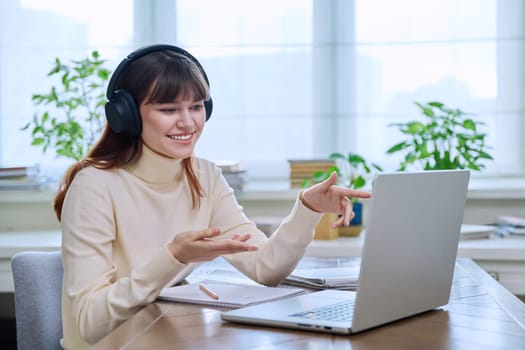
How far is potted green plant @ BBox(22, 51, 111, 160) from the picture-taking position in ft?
9.84

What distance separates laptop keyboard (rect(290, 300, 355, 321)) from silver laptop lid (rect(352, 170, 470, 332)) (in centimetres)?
7

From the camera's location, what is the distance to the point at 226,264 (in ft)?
6.76

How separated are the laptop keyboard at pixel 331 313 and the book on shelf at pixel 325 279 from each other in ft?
0.78

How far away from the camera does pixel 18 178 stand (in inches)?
118

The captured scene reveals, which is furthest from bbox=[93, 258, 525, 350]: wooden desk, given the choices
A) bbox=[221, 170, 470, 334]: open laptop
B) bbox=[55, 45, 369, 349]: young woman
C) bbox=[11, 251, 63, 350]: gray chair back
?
bbox=[11, 251, 63, 350]: gray chair back

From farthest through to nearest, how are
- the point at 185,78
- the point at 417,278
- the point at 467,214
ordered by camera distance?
the point at 467,214 → the point at 185,78 → the point at 417,278

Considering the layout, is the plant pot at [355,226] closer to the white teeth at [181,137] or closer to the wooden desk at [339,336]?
the white teeth at [181,137]

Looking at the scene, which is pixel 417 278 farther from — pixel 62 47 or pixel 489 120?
pixel 62 47

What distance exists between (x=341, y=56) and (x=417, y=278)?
202cm

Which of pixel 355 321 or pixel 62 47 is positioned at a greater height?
pixel 62 47

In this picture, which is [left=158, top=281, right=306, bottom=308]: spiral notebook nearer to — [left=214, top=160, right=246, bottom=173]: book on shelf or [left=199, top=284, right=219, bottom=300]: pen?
[left=199, top=284, right=219, bottom=300]: pen

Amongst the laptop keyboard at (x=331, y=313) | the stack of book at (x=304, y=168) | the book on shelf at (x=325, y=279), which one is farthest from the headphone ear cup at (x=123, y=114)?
the stack of book at (x=304, y=168)

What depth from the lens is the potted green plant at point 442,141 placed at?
9.18 ft

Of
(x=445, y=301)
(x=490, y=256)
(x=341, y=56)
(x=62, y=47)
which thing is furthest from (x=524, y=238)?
(x=62, y=47)
